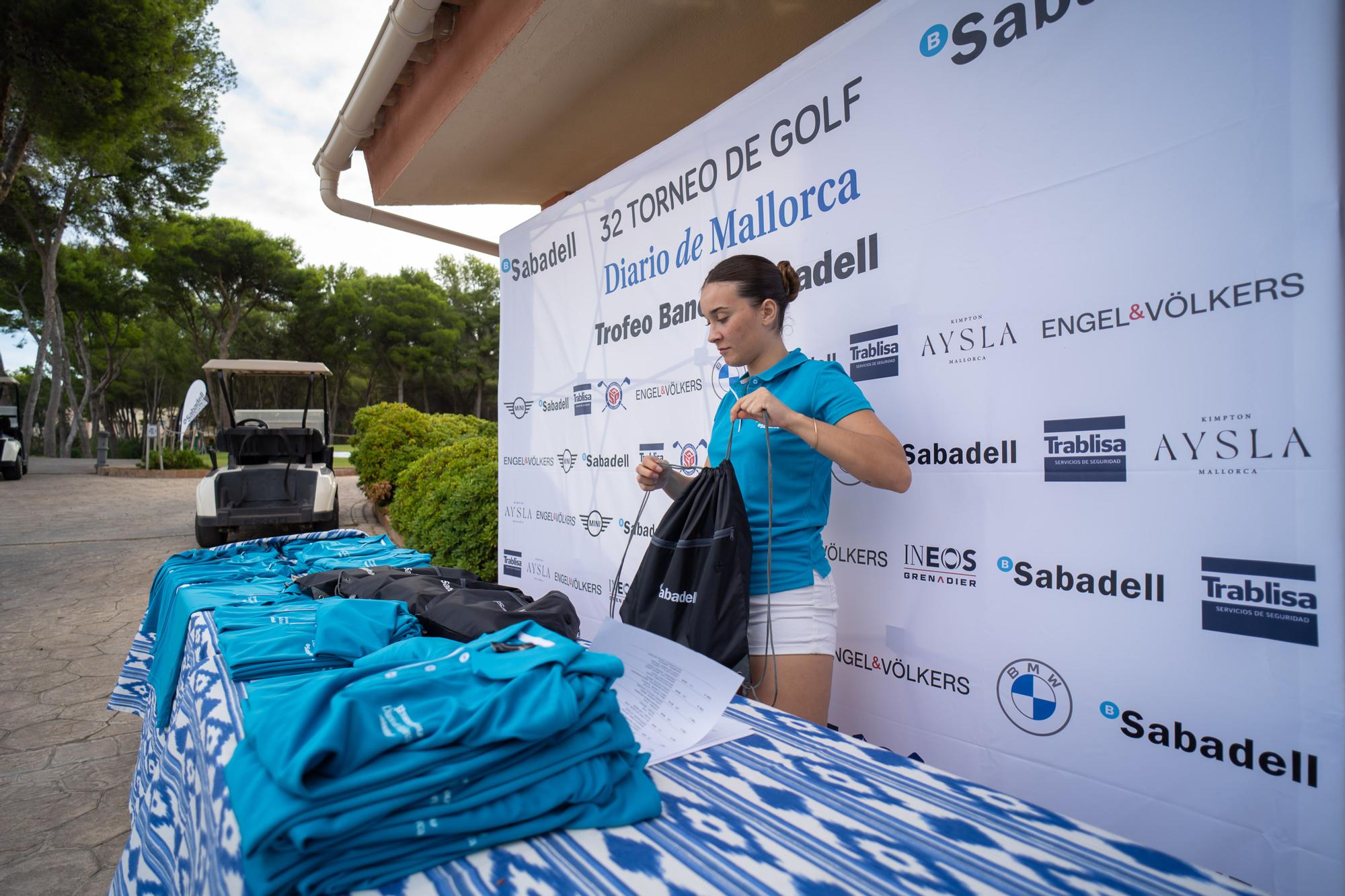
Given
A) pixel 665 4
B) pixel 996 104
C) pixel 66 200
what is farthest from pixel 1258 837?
pixel 66 200

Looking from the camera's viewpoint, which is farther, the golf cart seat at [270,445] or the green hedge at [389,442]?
the green hedge at [389,442]

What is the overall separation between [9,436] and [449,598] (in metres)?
19.5

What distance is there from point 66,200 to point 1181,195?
24.5 m

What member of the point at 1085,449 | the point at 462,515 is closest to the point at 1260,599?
the point at 1085,449

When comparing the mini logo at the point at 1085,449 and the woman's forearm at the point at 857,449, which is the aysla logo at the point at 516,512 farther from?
the mini logo at the point at 1085,449

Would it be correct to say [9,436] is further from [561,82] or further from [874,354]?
[874,354]

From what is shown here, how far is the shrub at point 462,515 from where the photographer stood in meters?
5.36

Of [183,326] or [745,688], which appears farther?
[183,326]

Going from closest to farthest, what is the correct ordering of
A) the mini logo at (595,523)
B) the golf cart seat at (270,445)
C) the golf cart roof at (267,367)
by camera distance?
the mini logo at (595,523) → the golf cart seat at (270,445) → the golf cart roof at (267,367)

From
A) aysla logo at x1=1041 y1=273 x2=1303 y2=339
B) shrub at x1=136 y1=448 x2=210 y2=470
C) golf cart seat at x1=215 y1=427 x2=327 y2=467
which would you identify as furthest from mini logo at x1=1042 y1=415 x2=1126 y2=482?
shrub at x1=136 y1=448 x2=210 y2=470

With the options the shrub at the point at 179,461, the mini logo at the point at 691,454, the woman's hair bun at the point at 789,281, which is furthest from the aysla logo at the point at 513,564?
the shrub at the point at 179,461

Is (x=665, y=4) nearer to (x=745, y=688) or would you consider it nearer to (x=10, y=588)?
(x=745, y=688)

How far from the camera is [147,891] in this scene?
1.27 metres

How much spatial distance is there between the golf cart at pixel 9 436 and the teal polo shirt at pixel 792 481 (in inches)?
751
